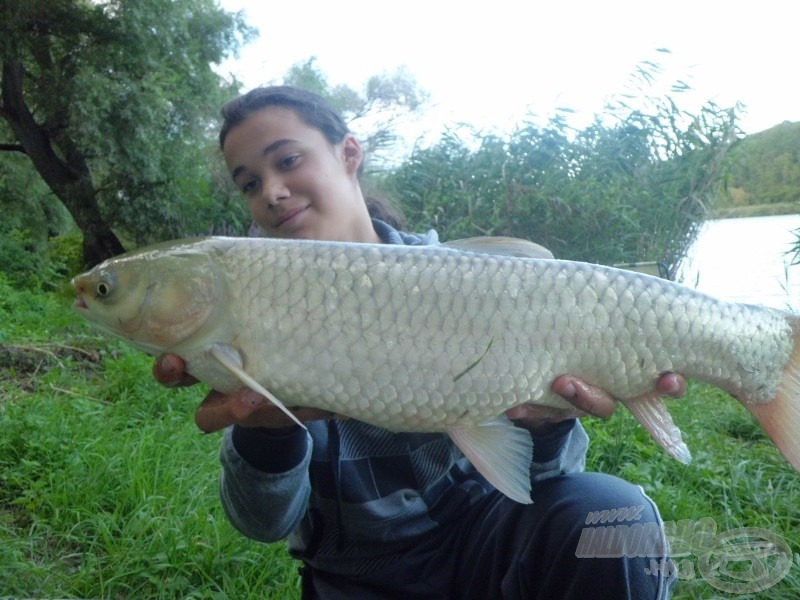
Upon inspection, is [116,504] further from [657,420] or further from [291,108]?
[657,420]

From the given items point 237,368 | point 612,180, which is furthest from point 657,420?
point 612,180

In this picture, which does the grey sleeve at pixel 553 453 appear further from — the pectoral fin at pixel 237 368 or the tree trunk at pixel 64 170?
the tree trunk at pixel 64 170

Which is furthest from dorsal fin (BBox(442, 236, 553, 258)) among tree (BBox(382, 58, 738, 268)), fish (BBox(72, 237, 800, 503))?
tree (BBox(382, 58, 738, 268))

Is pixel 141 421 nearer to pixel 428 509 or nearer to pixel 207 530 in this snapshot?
pixel 207 530

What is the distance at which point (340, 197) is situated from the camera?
1817 millimetres

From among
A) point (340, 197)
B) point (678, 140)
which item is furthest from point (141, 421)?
point (678, 140)

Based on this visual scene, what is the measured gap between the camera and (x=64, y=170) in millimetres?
7828

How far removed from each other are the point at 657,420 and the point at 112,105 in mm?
6787

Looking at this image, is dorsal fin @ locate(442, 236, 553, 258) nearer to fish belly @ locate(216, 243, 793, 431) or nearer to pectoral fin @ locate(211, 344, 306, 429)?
fish belly @ locate(216, 243, 793, 431)

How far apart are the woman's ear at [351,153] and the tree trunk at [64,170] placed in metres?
5.84

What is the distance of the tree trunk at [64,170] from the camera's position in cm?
736

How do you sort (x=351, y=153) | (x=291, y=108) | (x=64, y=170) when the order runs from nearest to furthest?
(x=291, y=108) → (x=351, y=153) → (x=64, y=170)

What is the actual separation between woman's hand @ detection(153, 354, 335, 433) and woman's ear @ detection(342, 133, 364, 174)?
0.90 m

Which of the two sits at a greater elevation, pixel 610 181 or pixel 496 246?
pixel 496 246
